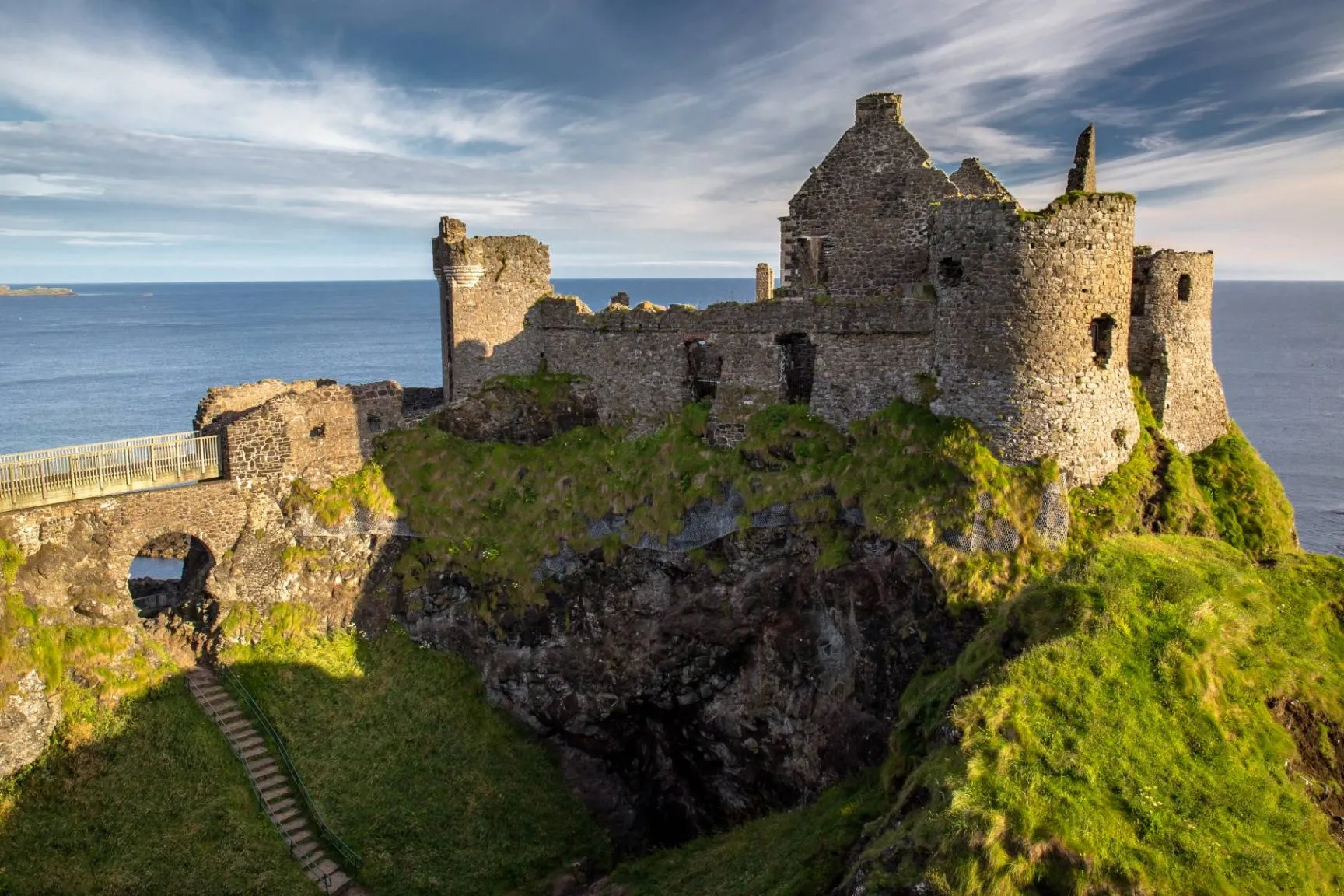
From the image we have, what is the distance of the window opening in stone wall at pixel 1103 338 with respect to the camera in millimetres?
21094

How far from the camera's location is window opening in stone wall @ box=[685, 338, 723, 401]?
92.0 ft

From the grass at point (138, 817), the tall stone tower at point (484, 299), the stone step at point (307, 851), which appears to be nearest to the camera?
the grass at point (138, 817)

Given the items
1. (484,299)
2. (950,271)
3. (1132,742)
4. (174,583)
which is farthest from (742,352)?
(174,583)

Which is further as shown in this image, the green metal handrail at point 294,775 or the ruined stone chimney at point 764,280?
the ruined stone chimney at point 764,280

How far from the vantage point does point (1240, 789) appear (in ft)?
44.0

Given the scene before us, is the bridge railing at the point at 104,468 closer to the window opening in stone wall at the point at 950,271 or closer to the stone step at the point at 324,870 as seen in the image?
the stone step at the point at 324,870

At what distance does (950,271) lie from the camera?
21594 mm

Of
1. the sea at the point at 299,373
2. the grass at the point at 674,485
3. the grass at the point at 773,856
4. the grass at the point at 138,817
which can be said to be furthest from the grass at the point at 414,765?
the sea at the point at 299,373

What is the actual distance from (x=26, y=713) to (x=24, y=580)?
339cm

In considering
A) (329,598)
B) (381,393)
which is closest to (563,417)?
(381,393)

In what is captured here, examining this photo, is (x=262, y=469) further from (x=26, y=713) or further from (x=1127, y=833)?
(x=1127, y=833)

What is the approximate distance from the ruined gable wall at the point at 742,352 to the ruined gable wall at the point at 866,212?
76.5 inches

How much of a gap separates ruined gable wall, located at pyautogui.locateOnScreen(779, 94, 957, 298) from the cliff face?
28.1 feet

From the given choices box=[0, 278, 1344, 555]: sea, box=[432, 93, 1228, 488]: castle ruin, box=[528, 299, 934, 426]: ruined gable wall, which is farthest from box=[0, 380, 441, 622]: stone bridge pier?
box=[0, 278, 1344, 555]: sea
